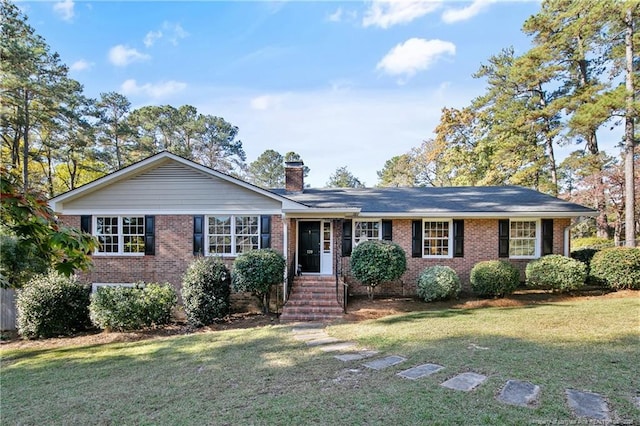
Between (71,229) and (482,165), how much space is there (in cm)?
2827

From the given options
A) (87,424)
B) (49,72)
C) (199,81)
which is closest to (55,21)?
(199,81)

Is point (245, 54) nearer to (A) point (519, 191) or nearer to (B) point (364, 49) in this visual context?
(B) point (364, 49)

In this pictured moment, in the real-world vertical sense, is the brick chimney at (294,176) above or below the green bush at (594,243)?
above

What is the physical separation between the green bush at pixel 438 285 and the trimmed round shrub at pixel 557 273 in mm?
2636

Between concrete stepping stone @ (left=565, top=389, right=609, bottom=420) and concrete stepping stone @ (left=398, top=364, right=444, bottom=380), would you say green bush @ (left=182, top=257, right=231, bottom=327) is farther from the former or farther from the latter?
concrete stepping stone @ (left=565, top=389, right=609, bottom=420)

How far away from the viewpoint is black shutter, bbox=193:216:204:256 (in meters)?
11.5

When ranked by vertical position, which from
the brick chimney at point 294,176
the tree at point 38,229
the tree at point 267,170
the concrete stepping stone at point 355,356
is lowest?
the concrete stepping stone at point 355,356

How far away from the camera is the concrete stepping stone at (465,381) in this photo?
4301 mm

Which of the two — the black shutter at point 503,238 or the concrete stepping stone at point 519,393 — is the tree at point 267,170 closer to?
the black shutter at point 503,238

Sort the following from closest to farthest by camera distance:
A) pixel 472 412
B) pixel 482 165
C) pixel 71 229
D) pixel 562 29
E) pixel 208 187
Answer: pixel 71 229 → pixel 472 412 → pixel 208 187 → pixel 562 29 → pixel 482 165

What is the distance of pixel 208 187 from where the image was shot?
37.8 ft

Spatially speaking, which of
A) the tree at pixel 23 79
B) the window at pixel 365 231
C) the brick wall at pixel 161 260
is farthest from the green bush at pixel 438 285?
the tree at pixel 23 79

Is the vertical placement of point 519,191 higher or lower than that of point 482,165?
lower

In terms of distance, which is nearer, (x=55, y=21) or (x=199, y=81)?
(x=55, y=21)
